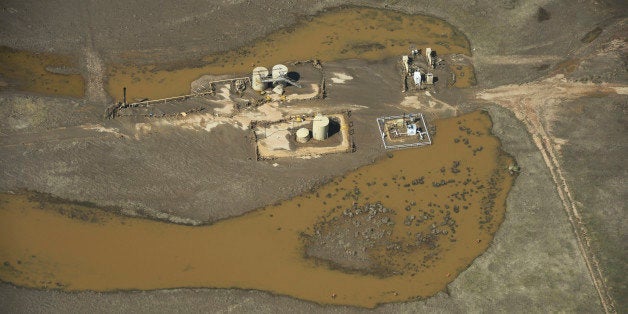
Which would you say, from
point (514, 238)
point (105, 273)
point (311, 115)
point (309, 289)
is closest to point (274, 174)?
point (311, 115)

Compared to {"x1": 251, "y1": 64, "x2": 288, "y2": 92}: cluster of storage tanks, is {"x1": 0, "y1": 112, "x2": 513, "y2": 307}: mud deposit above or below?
below

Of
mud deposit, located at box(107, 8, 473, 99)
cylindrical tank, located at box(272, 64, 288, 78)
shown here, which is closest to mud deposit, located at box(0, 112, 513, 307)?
cylindrical tank, located at box(272, 64, 288, 78)

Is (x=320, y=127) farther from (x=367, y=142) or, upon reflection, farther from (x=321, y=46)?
(x=321, y=46)

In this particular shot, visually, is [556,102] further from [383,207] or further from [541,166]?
[383,207]

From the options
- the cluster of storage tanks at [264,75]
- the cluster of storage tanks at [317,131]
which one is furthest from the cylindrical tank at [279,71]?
the cluster of storage tanks at [317,131]

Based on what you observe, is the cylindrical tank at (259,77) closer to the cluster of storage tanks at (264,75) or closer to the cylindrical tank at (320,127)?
the cluster of storage tanks at (264,75)

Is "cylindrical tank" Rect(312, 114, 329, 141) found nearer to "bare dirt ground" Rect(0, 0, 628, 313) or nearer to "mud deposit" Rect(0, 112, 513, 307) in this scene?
"bare dirt ground" Rect(0, 0, 628, 313)
